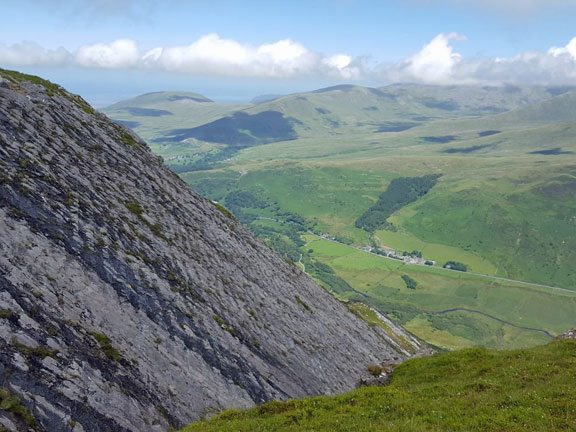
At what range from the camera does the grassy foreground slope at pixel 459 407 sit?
20.4 metres

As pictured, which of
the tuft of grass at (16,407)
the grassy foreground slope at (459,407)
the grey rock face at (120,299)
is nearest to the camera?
the tuft of grass at (16,407)

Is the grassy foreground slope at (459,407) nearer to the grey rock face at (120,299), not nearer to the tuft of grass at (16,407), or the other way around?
the grey rock face at (120,299)

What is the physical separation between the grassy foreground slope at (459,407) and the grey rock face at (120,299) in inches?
255

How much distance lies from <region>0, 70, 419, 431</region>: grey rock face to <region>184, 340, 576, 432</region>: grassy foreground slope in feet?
21.2

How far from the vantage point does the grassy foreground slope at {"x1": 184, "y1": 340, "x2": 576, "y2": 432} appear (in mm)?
20422

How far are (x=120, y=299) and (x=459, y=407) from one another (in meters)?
25.8

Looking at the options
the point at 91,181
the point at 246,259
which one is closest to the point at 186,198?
the point at 246,259

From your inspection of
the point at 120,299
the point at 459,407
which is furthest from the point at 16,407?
the point at 459,407

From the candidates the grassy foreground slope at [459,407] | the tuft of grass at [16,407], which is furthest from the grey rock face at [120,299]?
the grassy foreground slope at [459,407]

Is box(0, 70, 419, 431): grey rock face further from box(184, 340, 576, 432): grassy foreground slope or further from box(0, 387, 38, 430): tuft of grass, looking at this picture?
box(184, 340, 576, 432): grassy foreground slope

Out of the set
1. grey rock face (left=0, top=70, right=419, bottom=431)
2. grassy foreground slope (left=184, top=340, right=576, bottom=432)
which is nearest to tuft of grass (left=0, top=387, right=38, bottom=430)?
grey rock face (left=0, top=70, right=419, bottom=431)

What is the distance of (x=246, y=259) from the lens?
201 ft

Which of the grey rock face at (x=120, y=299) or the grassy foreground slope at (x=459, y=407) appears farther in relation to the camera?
the grey rock face at (x=120, y=299)

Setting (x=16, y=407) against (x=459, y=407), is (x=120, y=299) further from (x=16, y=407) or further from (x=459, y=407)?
(x=459, y=407)
